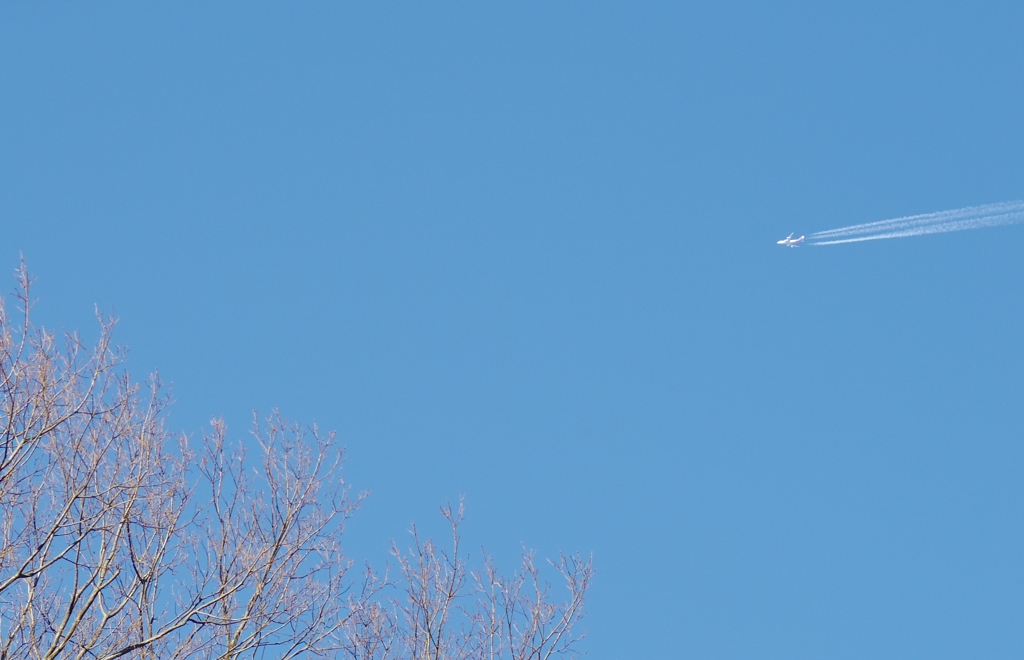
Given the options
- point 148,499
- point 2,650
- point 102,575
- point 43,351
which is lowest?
point 2,650

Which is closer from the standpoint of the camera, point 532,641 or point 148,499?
point 148,499

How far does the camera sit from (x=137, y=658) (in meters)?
10.4

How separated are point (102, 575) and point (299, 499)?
2348mm

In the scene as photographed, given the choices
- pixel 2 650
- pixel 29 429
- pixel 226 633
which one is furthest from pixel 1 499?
pixel 226 633

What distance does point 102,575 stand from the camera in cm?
1045

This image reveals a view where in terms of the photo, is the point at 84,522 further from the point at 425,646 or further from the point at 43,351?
the point at 425,646

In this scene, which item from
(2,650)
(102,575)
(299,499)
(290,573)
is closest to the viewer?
(2,650)

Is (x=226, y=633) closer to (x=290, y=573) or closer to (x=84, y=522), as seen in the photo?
(x=290, y=573)

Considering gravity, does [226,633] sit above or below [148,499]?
below

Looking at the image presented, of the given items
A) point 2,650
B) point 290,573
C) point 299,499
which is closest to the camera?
point 2,650

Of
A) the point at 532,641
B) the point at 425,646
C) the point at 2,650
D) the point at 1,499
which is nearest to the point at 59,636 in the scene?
the point at 2,650

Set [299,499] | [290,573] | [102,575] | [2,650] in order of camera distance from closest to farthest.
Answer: [2,650] → [102,575] → [290,573] → [299,499]

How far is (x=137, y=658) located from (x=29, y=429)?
2.32 meters

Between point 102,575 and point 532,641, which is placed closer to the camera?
point 102,575
